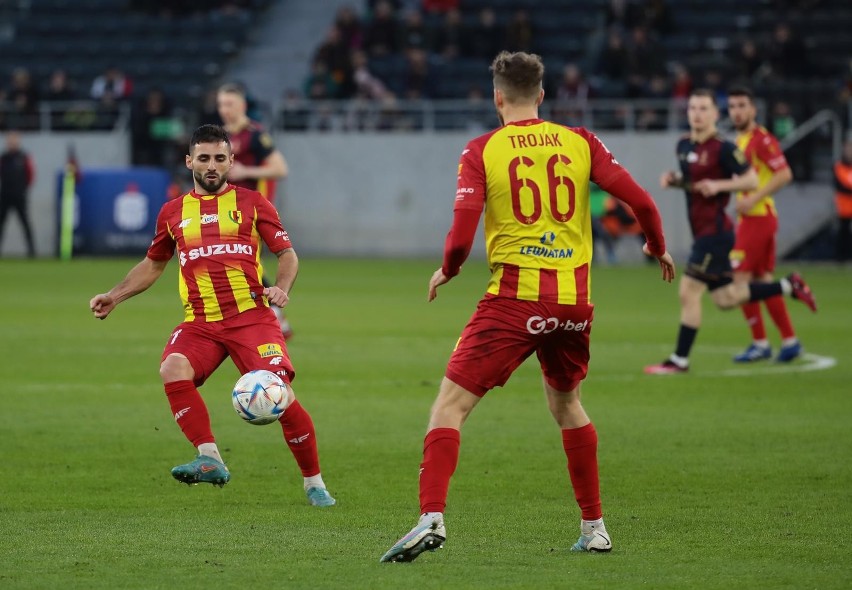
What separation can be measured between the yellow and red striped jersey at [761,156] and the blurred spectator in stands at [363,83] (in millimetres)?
17676

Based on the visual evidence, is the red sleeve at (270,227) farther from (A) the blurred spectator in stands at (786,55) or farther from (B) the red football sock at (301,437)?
(A) the blurred spectator in stands at (786,55)

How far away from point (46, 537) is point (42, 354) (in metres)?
8.01

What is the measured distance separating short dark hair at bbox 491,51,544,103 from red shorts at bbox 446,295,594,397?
0.81 meters

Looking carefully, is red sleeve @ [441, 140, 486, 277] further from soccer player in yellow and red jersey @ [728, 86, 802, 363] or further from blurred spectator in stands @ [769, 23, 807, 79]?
blurred spectator in stands @ [769, 23, 807, 79]

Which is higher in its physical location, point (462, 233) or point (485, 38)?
point (462, 233)

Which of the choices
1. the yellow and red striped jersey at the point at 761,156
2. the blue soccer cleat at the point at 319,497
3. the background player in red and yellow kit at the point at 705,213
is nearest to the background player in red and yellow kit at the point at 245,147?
the background player in red and yellow kit at the point at 705,213

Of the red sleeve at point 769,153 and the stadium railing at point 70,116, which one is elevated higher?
the red sleeve at point 769,153

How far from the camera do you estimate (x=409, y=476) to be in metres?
8.26

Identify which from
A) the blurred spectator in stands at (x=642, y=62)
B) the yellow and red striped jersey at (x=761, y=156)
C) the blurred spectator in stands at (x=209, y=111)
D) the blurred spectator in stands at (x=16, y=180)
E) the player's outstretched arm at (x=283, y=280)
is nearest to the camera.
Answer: the player's outstretched arm at (x=283, y=280)

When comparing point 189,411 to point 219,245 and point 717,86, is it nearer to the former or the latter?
point 219,245

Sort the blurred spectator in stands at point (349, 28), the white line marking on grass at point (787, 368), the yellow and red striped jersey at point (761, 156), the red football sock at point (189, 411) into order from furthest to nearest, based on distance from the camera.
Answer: the blurred spectator in stands at point (349, 28) < the yellow and red striped jersey at point (761, 156) < the white line marking on grass at point (787, 368) < the red football sock at point (189, 411)

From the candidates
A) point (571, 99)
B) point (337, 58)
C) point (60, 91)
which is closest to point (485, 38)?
point (337, 58)

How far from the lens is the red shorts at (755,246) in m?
14.0

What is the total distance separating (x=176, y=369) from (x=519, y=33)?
24.0 m
